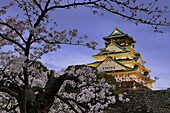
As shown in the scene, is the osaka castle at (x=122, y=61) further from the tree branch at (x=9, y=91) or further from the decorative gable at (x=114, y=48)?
the tree branch at (x=9, y=91)

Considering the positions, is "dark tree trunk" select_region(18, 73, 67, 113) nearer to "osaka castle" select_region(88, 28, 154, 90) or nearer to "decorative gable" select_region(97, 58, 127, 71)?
"osaka castle" select_region(88, 28, 154, 90)

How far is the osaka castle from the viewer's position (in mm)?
39406

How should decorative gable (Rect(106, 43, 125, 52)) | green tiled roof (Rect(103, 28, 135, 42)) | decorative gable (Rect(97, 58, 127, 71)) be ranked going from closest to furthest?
decorative gable (Rect(97, 58, 127, 71)), decorative gable (Rect(106, 43, 125, 52)), green tiled roof (Rect(103, 28, 135, 42))

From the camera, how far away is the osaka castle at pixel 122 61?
39406 millimetres

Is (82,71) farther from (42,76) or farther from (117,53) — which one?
(117,53)

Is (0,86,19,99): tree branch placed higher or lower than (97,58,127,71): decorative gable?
lower

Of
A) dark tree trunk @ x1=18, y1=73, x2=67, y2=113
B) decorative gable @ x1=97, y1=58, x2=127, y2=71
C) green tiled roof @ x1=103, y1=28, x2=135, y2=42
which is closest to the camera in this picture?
dark tree trunk @ x1=18, y1=73, x2=67, y2=113

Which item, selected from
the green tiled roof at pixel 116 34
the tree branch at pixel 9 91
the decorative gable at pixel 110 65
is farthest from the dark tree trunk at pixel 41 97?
the green tiled roof at pixel 116 34

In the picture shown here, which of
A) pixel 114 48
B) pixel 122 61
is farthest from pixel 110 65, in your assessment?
pixel 114 48

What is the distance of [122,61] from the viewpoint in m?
41.7

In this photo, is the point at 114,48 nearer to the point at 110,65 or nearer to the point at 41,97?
the point at 110,65

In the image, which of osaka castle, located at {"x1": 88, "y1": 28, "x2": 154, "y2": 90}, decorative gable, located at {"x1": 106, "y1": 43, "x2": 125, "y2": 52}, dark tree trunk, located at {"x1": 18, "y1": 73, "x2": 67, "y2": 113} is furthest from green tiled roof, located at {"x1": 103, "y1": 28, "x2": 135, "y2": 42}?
dark tree trunk, located at {"x1": 18, "y1": 73, "x2": 67, "y2": 113}

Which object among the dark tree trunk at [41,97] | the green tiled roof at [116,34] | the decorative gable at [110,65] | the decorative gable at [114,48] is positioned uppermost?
the green tiled roof at [116,34]

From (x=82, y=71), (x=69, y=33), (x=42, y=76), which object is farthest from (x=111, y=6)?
(x=42, y=76)
